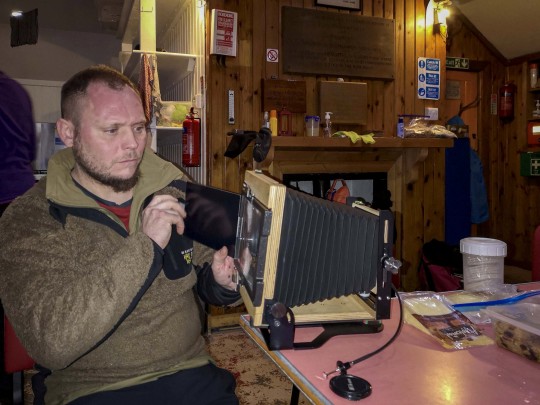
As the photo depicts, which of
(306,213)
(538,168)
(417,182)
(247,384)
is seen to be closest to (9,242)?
(306,213)

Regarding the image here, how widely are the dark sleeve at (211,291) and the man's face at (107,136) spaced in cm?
39

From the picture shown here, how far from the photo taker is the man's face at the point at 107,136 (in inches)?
52.6

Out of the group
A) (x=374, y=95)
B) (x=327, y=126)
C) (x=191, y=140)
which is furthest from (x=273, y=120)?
(x=374, y=95)

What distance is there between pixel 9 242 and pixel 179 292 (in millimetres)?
468

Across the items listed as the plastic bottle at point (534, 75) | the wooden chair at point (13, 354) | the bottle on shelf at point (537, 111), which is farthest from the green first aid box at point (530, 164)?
the wooden chair at point (13, 354)

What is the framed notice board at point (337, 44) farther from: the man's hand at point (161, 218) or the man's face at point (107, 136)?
the man's hand at point (161, 218)

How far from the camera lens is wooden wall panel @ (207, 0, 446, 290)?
132 inches

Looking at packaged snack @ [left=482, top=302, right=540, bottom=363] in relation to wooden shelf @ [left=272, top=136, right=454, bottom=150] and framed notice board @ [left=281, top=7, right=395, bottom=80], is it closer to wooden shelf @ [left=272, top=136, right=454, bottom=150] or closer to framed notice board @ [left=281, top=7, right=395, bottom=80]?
wooden shelf @ [left=272, top=136, right=454, bottom=150]

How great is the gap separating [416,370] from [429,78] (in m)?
3.45

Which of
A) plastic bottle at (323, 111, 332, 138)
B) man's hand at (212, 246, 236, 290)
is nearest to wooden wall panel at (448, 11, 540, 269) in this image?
plastic bottle at (323, 111, 332, 138)

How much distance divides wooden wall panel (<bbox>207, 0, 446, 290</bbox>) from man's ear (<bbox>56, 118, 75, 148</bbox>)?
6.37 ft

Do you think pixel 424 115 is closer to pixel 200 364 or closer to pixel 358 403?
pixel 200 364

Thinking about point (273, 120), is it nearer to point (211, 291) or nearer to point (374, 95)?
point (374, 95)

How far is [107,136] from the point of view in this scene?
1.34 m
